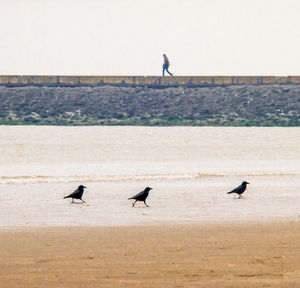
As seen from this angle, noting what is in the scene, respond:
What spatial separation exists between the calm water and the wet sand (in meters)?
1.23

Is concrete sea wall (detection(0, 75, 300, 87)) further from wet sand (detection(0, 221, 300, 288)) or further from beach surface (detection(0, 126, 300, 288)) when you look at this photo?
wet sand (detection(0, 221, 300, 288))

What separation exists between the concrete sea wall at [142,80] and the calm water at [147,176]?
65.6 ft

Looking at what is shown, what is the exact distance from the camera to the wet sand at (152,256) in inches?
313

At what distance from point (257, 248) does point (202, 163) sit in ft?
53.5

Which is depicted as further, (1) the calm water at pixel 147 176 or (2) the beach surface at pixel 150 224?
(1) the calm water at pixel 147 176

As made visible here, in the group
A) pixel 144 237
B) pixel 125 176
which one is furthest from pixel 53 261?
pixel 125 176

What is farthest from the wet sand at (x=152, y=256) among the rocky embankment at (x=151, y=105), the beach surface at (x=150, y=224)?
the rocky embankment at (x=151, y=105)

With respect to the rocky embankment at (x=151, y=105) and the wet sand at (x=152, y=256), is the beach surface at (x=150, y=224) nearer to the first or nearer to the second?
the wet sand at (x=152, y=256)

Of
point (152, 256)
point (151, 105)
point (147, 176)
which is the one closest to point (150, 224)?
point (152, 256)

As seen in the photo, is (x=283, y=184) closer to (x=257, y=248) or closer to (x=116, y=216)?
(x=116, y=216)

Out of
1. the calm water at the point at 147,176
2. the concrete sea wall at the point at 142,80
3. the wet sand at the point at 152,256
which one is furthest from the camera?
the concrete sea wall at the point at 142,80

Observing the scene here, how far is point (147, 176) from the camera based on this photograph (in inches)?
829

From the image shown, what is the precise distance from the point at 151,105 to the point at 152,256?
5006 cm

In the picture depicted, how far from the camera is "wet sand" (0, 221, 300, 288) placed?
26.1ft
